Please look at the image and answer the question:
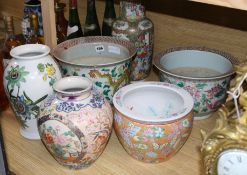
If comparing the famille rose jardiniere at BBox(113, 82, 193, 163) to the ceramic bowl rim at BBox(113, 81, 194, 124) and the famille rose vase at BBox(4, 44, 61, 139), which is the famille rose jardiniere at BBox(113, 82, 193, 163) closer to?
the ceramic bowl rim at BBox(113, 81, 194, 124)

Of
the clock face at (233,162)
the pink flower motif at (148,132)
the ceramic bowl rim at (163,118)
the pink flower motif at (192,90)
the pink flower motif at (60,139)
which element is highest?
the clock face at (233,162)

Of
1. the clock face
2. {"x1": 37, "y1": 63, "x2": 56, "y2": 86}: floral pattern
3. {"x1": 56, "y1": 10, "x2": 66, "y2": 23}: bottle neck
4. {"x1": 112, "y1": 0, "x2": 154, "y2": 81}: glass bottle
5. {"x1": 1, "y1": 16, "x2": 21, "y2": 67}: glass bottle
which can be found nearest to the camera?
the clock face

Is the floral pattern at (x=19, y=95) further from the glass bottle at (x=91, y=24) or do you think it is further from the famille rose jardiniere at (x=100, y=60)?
the glass bottle at (x=91, y=24)

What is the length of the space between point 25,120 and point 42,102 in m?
0.09

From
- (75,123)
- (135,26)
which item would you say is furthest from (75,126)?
(135,26)

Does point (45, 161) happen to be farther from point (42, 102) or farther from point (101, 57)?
point (101, 57)

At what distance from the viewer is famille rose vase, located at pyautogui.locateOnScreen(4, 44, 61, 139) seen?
75 cm

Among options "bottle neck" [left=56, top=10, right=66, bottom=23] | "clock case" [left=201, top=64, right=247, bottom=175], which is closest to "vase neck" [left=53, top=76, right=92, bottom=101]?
"clock case" [left=201, top=64, right=247, bottom=175]

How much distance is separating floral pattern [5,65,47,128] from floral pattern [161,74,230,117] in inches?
11.5

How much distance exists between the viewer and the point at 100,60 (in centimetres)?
91

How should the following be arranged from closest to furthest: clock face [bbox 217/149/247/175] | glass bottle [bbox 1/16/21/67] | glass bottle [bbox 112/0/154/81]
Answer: clock face [bbox 217/149/247/175]
glass bottle [bbox 112/0/154/81]
glass bottle [bbox 1/16/21/67]

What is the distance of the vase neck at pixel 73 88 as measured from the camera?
67 cm

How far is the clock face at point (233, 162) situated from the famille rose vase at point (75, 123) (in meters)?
0.24

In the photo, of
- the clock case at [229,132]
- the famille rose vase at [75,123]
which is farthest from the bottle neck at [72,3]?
the clock case at [229,132]
